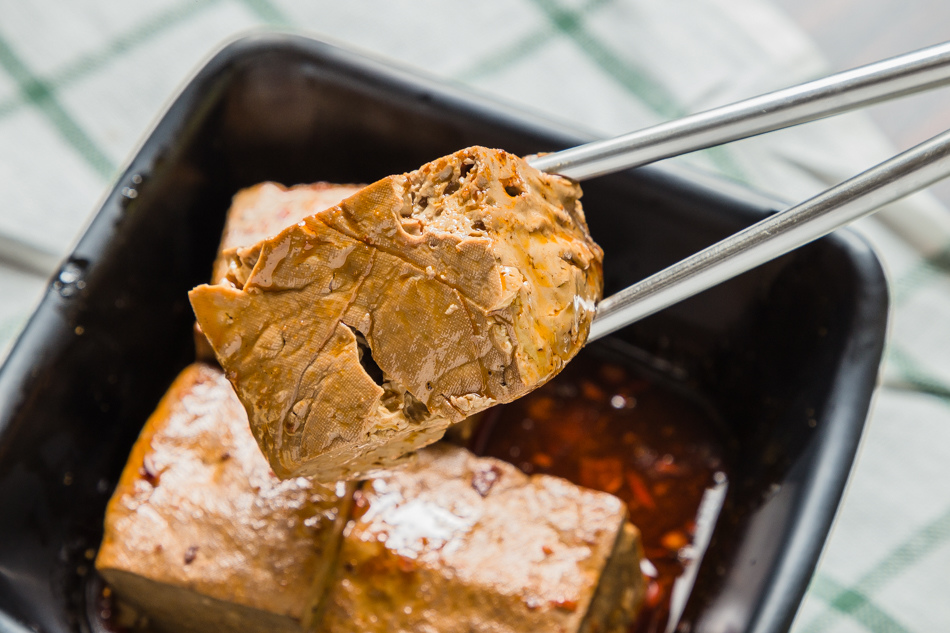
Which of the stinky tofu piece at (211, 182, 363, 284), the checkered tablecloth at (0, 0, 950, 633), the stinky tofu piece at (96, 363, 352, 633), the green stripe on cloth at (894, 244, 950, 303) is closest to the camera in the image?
the stinky tofu piece at (96, 363, 352, 633)

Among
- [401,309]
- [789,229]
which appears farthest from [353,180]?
[789,229]

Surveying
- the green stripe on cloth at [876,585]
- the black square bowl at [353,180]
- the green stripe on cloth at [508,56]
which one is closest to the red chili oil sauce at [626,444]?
the black square bowl at [353,180]

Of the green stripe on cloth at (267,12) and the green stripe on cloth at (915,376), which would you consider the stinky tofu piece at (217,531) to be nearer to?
the green stripe on cloth at (267,12)

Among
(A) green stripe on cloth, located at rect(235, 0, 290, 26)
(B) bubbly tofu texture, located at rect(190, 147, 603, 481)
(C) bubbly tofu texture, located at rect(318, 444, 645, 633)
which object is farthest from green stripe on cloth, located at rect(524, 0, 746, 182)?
(B) bubbly tofu texture, located at rect(190, 147, 603, 481)

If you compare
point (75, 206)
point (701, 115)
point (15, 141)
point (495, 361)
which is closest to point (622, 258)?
point (701, 115)

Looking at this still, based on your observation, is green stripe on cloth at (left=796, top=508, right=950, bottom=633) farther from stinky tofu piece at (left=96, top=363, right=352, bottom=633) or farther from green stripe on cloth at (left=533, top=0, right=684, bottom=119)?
green stripe on cloth at (left=533, top=0, right=684, bottom=119)

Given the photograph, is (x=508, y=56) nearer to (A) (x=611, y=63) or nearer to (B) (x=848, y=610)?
(A) (x=611, y=63)
